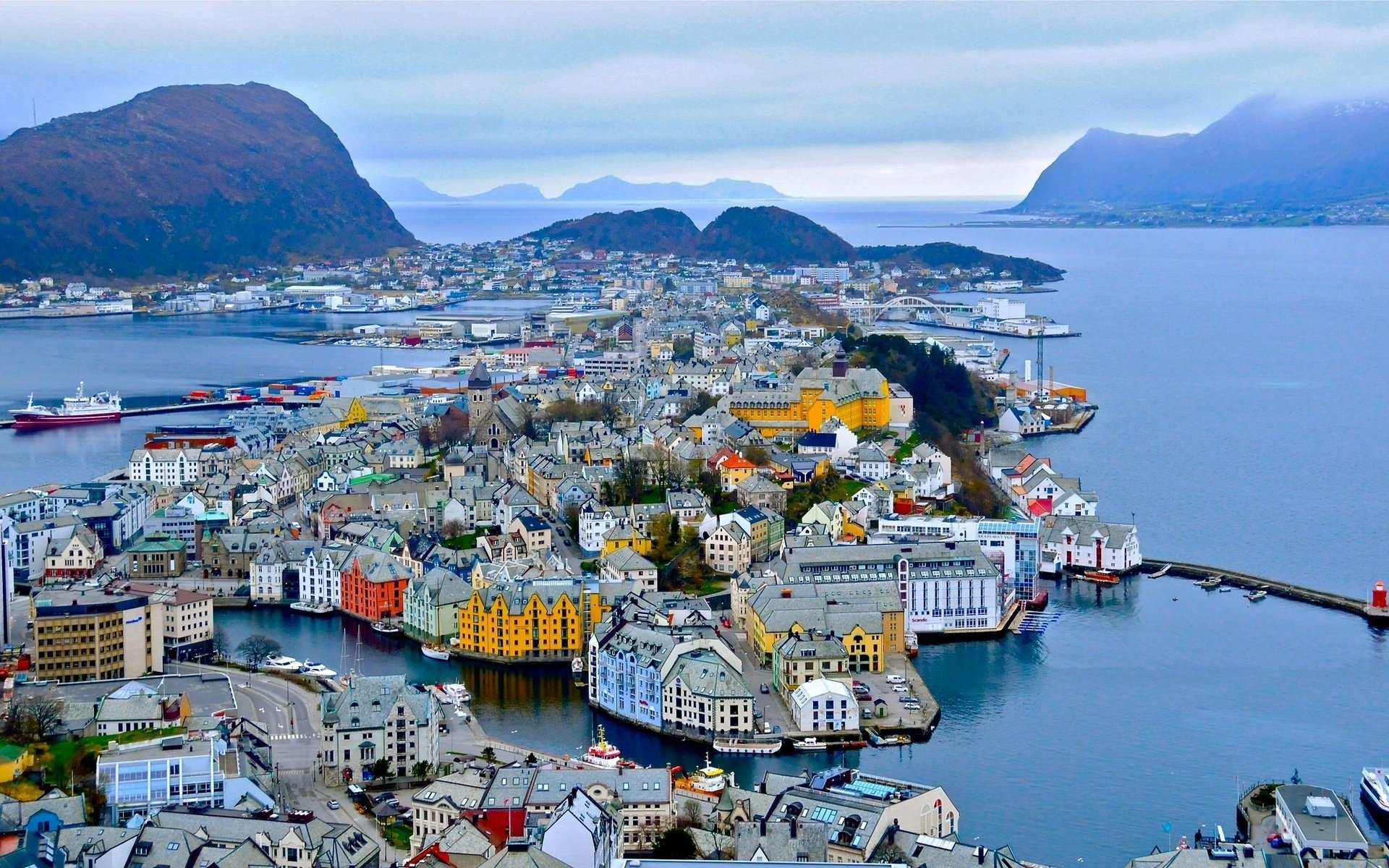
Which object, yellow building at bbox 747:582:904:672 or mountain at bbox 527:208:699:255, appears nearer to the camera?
yellow building at bbox 747:582:904:672

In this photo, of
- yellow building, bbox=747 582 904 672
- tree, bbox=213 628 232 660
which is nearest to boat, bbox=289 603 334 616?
tree, bbox=213 628 232 660

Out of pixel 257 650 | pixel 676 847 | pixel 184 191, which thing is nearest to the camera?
pixel 676 847

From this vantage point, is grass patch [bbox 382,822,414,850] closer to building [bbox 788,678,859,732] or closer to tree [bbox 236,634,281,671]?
building [bbox 788,678,859,732]

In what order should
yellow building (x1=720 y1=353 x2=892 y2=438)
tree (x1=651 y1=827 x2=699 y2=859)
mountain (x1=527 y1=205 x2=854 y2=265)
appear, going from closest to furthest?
tree (x1=651 y1=827 x2=699 y2=859) → yellow building (x1=720 y1=353 x2=892 y2=438) → mountain (x1=527 y1=205 x2=854 y2=265)

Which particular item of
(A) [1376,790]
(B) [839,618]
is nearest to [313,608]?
(B) [839,618]

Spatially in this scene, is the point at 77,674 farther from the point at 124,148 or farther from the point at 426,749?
the point at 124,148

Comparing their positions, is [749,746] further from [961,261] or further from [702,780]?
[961,261]
